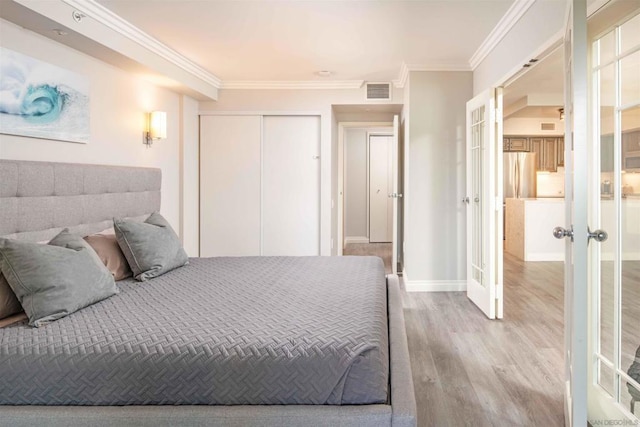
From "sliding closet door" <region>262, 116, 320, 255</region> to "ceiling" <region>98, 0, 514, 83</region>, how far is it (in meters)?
0.80

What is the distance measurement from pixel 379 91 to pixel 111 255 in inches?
143

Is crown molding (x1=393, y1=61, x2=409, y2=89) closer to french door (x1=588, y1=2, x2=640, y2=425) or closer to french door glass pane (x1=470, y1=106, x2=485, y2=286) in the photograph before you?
french door glass pane (x1=470, y1=106, x2=485, y2=286)

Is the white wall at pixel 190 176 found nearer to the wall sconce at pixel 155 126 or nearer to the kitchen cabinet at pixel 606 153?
the wall sconce at pixel 155 126

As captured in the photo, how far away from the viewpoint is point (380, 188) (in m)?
8.72

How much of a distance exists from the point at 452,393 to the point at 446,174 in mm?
2735

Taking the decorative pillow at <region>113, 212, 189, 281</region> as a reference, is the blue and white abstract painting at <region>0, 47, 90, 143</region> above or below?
above

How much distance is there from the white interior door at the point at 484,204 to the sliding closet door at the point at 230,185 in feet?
8.12

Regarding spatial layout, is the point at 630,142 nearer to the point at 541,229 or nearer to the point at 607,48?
the point at 607,48

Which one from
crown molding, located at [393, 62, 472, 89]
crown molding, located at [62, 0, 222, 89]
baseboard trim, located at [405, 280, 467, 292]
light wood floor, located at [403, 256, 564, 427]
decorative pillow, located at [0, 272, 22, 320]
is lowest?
light wood floor, located at [403, 256, 564, 427]

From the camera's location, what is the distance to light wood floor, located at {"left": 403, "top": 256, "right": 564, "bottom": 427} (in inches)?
85.8

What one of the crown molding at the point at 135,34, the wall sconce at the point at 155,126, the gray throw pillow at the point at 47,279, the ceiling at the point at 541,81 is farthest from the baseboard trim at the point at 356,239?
the gray throw pillow at the point at 47,279

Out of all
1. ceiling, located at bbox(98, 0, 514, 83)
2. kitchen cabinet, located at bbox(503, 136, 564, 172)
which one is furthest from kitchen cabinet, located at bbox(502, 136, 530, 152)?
ceiling, located at bbox(98, 0, 514, 83)

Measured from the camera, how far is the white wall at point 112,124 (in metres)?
2.71

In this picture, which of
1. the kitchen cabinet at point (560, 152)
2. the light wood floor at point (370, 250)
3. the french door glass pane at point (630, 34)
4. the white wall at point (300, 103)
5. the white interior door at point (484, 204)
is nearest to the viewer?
the french door glass pane at point (630, 34)
